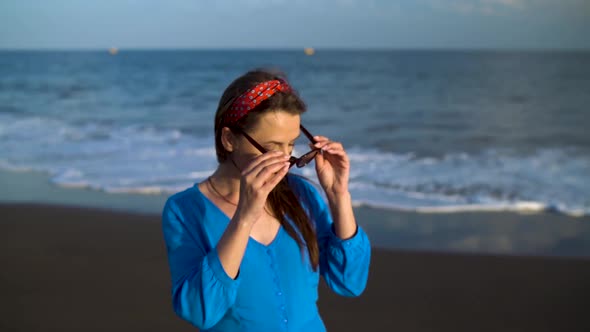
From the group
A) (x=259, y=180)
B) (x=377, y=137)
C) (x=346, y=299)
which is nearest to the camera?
(x=259, y=180)

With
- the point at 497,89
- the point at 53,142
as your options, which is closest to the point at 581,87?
the point at 497,89

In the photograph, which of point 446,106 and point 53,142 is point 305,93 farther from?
point 53,142

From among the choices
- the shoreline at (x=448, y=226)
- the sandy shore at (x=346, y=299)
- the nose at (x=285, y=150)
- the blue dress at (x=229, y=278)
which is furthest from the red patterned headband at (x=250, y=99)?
the shoreline at (x=448, y=226)

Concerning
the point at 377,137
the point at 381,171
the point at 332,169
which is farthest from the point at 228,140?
the point at 377,137

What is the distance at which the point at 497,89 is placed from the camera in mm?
25969

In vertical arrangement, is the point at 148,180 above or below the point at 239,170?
below

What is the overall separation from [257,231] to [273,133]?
34cm

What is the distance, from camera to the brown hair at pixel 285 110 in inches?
70.9

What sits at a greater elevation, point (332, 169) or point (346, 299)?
point (332, 169)

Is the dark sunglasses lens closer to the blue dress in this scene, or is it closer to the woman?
the woman

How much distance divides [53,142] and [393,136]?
309 inches

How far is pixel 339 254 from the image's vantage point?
1995mm

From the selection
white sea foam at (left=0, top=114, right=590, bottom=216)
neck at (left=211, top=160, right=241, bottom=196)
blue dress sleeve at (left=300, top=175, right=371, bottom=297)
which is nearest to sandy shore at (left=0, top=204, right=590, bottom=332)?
white sea foam at (left=0, top=114, right=590, bottom=216)

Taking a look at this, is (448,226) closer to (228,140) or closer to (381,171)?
(381,171)
